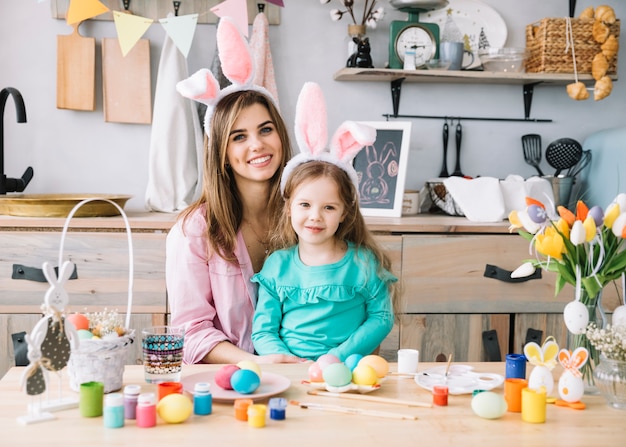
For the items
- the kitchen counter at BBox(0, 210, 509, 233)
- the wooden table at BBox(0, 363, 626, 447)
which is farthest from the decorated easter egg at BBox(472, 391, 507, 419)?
the kitchen counter at BBox(0, 210, 509, 233)

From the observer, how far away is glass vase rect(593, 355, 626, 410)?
116 centimetres

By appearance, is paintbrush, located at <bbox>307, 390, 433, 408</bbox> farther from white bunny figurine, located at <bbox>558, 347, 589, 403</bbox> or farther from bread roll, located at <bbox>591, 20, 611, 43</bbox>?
bread roll, located at <bbox>591, 20, 611, 43</bbox>

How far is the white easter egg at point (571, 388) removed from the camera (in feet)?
3.88

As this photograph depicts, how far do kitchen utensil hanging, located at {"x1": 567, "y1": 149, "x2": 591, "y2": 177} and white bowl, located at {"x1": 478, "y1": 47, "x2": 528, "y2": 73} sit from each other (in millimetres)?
446

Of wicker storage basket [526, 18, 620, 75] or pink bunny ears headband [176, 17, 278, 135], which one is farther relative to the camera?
wicker storage basket [526, 18, 620, 75]

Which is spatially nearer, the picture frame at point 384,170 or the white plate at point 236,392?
the white plate at point 236,392

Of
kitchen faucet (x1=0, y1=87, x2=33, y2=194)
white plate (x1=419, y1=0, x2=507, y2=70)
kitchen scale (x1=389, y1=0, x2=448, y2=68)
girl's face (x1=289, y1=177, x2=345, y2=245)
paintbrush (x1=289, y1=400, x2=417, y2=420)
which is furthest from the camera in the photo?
white plate (x1=419, y1=0, x2=507, y2=70)

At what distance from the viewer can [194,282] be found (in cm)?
181

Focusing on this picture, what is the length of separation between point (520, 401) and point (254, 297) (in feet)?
2.82

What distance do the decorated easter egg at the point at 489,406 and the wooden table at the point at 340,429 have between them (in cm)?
1

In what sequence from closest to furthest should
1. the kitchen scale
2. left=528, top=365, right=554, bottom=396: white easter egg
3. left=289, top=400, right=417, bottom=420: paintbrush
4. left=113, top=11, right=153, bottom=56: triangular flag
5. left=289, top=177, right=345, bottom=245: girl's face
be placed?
left=289, top=400, right=417, bottom=420: paintbrush
left=528, top=365, right=554, bottom=396: white easter egg
left=289, top=177, right=345, bottom=245: girl's face
left=113, top=11, right=153, bottom=56: triangular flag
the kitchen scale

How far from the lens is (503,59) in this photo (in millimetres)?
2863

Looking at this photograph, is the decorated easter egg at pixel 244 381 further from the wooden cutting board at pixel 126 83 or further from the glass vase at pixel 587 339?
the wooden cutting board at pixel 126 83

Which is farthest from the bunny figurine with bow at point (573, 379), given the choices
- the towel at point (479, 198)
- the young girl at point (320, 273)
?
the towel at point (479, 198)
